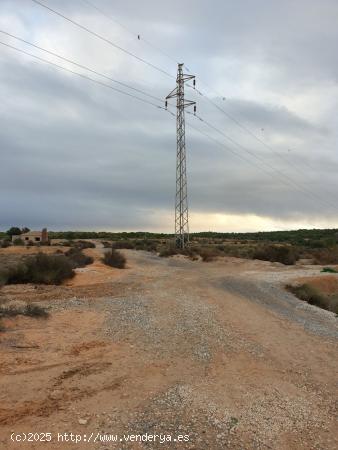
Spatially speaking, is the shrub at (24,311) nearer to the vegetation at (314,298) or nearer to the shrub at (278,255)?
the vegetation at (314,298)

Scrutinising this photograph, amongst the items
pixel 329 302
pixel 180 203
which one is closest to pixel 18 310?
pixel 329 302

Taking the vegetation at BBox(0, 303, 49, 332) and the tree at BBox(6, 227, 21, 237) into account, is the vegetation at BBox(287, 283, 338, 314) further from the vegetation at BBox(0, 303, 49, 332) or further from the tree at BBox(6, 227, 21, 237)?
the tree at BBox(6, 227, 21, 237)

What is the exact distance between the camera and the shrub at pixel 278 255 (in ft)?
160

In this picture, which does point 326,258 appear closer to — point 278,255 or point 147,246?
point 278,255

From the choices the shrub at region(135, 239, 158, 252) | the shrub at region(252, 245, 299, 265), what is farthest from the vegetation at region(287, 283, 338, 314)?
the shrub at region(135, 239, 158, 252)

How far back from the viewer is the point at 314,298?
2491 cm

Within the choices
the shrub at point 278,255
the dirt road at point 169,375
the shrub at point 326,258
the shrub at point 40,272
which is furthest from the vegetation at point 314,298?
the shrub at point 326,258

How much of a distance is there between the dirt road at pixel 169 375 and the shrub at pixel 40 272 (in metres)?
4.89

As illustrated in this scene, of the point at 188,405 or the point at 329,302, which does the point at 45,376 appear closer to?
the point at 188,405

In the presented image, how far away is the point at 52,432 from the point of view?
7.04m

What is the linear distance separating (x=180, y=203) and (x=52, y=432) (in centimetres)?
3887

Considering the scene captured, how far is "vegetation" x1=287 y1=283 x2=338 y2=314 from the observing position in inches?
933

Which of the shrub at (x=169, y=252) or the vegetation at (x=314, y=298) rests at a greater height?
the shrub at (x=169, y=252)

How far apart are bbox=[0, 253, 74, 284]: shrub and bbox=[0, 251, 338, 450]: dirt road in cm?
489
